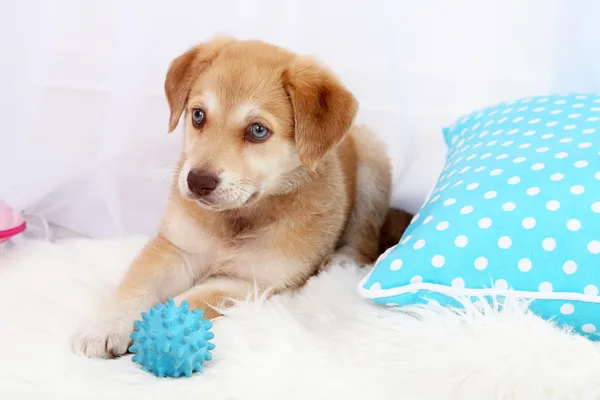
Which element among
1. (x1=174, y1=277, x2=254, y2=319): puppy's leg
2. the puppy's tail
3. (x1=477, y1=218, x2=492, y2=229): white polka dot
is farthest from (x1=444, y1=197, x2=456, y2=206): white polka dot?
the puppy's tail

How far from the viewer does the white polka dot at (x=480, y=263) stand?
167cm

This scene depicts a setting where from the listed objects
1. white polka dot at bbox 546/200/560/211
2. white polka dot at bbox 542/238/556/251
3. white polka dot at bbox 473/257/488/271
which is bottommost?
white polka dot at bbox 473/257/488/271

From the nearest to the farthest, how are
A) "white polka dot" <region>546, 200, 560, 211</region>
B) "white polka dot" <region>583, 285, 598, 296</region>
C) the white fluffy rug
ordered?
the white fluffy rug
"white polka dot" <region>583, 285, 598, 296</region>
"white polka dot" <region>546, 200, 560, 211</region>

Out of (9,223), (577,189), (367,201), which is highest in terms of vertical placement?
(577,189)

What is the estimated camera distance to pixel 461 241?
1.70 metres

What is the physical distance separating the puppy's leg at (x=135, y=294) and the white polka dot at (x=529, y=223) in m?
1.03

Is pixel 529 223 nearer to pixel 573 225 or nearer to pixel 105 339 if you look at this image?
pixel 573 225

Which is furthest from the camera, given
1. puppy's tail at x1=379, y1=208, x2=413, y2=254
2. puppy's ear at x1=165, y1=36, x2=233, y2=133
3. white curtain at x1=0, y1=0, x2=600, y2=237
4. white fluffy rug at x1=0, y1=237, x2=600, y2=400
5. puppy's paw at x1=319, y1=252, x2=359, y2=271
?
white curtain at x1=0, y1=0, x2=600, y2=237

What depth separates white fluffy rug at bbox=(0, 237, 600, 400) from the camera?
1404 mm

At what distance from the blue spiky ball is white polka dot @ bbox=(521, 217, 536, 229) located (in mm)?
814

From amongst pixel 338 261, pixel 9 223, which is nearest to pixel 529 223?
pixel 338 261

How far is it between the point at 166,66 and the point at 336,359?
1742mm

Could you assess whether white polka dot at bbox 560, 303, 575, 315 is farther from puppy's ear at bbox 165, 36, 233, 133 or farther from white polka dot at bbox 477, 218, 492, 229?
puppy's ear at bbox 165, 36, 233, 133

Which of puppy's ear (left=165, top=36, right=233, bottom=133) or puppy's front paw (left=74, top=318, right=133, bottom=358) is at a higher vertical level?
puppy's ear (left=165, top=36, right=233, bottom=133)
